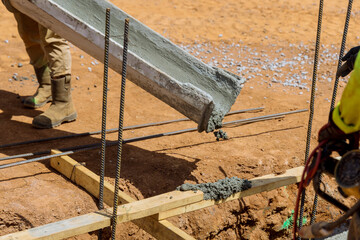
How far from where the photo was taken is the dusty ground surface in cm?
355

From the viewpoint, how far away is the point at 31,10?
3.89 metres

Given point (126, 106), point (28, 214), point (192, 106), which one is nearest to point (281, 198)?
point (192, 106)

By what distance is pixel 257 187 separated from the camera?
3.42 meters

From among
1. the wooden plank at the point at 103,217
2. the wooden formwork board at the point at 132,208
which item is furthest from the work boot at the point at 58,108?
the wooden plank at the point at 103,217

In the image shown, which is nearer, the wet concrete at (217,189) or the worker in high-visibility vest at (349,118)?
the worker in high-visibility vest at (349,118)

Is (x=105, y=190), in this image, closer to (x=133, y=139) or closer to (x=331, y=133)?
(x=133, y=139)

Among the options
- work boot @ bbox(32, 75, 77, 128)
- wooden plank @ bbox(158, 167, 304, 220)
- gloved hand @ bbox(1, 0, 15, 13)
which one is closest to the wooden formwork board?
wooden plank @ bbox(158, 167, 304, 220)

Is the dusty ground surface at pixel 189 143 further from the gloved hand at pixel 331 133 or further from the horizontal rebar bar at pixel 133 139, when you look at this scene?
the gloved hand at pixel 331 133

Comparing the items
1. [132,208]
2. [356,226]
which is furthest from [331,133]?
[132,208]

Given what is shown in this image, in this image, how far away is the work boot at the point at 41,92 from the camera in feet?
16.1

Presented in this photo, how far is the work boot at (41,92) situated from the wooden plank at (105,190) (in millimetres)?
1227

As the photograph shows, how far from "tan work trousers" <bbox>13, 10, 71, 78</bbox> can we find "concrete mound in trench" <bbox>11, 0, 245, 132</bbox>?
32cm

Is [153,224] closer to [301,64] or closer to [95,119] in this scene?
[95,119]

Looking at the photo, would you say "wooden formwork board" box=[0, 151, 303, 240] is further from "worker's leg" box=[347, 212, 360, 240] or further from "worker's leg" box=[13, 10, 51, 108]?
"worker's leg" box=[13, 10, 51, 108]
